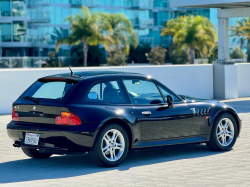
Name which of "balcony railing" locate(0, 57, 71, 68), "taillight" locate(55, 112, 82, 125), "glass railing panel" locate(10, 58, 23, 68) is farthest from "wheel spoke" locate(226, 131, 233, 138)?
"glass railing panel" locate(10, 58, 23, 68)

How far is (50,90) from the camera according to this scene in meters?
7.79

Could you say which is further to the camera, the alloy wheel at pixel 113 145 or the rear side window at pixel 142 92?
the rear side window at pixel 142 92

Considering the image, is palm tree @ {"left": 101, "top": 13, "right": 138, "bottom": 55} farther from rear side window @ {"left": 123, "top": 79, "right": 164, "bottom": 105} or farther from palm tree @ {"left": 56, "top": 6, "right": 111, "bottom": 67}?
rear side window @ {"left": 123, "top": 79, "right": 164, "bottom": 105}

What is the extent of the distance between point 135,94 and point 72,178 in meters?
1.84

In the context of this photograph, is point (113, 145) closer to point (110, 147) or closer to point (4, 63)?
point (110, 147)

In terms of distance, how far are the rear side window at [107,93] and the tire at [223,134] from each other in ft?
5.93

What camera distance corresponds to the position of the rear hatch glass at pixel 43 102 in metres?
7.42

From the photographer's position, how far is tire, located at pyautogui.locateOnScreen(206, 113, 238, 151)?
349 inches

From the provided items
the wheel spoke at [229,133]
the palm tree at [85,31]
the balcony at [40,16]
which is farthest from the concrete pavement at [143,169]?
the balcony at [40,16]

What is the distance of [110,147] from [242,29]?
59828 mm

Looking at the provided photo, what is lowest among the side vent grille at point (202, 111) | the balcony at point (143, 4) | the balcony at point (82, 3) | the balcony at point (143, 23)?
the side vent grille at point (202, 111)

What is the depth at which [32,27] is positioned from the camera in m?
60.5

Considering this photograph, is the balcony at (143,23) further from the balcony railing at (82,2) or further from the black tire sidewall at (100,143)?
the black tire sidewall at (100,143)

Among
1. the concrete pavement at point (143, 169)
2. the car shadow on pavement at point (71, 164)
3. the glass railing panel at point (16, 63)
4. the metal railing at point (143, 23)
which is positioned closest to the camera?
the concrete pavement at point (143, 169)
